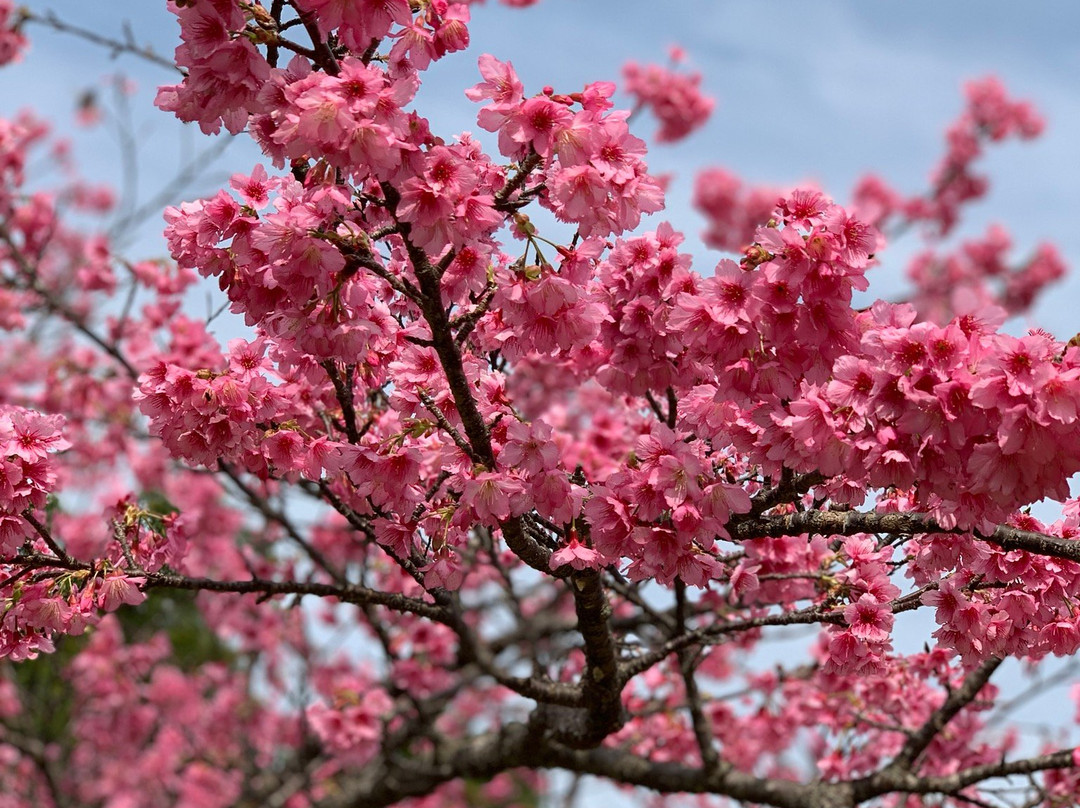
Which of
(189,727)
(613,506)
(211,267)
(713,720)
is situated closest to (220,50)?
(211,267)

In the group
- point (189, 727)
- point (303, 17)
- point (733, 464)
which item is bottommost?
point (733, 464)

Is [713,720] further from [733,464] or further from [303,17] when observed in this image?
[303,17]

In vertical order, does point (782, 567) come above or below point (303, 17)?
below

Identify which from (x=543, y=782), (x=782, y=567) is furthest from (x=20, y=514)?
(x=543, y=782)

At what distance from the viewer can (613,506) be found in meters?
2.63

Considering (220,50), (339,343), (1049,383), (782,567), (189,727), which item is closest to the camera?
(1049,383)

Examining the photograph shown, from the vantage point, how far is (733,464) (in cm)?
328

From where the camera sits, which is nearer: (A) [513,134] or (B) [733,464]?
(A) [513,134]

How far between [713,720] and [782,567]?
10.1 feet

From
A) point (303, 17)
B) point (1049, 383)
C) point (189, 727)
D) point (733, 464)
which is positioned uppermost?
point (189, 727)

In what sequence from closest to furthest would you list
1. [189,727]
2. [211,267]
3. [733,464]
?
1. [211,267]
2. [733,464]
3. [189,727]

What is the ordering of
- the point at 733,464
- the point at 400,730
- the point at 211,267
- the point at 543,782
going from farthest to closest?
the point at 543,782
the point at 400,730
the point at 733,464
the point at 211,267

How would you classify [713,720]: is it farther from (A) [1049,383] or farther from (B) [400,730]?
(A) [1049,383]

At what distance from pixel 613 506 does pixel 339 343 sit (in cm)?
87
